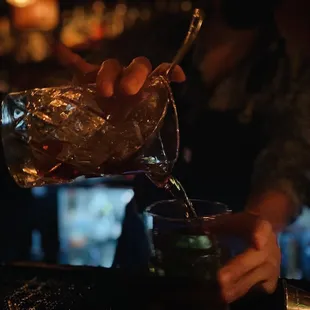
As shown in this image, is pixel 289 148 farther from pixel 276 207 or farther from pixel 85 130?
pixel 85 130

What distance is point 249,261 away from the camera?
0.56m

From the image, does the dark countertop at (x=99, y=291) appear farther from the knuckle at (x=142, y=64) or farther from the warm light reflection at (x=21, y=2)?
the warm light reflection at (x=21, y=2)

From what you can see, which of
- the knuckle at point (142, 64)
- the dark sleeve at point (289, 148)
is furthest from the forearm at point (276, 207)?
the knuckle at point (142, 64)

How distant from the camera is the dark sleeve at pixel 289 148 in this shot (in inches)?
36.9

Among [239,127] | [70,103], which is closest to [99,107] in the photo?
[70,103]

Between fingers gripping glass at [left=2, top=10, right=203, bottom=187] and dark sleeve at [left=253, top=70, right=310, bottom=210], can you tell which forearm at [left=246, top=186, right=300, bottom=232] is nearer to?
dark sleeve at [left=253, top=70, right=310, bottom=210]

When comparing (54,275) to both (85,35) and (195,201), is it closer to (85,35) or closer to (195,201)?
(195,201)

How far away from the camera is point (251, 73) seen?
115 centimetres

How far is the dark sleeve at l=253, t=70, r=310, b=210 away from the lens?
94 cm

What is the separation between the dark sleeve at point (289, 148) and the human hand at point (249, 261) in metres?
0.33

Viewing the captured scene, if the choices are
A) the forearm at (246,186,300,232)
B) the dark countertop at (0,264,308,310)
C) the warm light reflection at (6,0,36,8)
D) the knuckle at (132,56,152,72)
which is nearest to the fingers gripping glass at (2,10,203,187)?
the knuckle at (132,56,152,72)

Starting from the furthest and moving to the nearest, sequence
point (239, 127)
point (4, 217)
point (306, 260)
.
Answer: point (306, 260)
point (4, 217)
point (239, 127)

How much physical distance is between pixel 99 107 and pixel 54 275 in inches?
9.1

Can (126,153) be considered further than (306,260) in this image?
No
